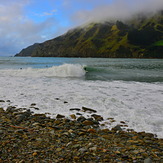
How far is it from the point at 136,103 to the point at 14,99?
839 cm

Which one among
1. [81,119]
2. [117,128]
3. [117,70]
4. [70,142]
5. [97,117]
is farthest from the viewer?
[117,70]

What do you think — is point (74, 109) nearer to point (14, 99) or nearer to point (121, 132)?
point (121, 132)

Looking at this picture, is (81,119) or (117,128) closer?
(117,128)

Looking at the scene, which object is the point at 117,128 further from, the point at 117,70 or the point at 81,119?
the point at 117,70

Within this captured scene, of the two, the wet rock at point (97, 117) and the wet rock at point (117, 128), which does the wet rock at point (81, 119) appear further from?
the wet rock at point (117, 128)

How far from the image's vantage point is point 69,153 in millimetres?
4941

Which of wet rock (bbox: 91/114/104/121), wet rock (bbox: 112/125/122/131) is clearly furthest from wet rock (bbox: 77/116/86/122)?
wet rock (bbox: 112/125/122/131)

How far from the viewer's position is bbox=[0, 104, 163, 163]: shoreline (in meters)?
4.74

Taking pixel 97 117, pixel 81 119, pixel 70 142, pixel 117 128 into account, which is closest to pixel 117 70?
pixel 97 117

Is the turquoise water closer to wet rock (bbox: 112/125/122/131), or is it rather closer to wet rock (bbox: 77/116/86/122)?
wet rock (bbox: 77/116/86/122)

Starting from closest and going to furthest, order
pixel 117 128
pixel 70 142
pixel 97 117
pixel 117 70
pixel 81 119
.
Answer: pixel 70 142 < pixel 117 128 < pixel 81 119 < pixel 97 117 < pixel 117 70

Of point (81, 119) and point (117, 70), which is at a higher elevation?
point (117, 70)

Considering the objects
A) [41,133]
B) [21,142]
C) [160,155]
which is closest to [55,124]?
[41,133]

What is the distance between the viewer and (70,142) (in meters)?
5.71
